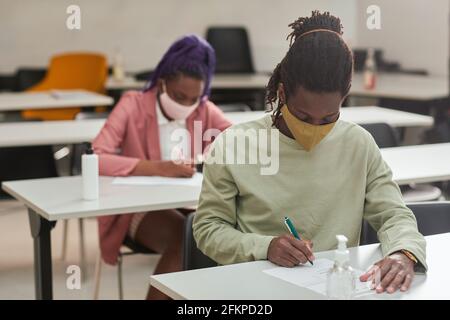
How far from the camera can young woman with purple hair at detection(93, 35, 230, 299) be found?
3137 mm

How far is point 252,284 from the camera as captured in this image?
173 cm

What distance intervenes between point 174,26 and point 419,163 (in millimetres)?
5482

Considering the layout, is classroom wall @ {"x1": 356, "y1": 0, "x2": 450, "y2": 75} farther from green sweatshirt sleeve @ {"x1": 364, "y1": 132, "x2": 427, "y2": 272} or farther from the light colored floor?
green sweatshirt sleeve @ {"x1": 364, "y1": 132, "x2": 427, "y2": 272}

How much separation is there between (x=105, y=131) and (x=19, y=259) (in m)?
1.53

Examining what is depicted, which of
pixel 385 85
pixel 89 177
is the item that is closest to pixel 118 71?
pixel 385 85

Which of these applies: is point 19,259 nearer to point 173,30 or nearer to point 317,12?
point 317,12

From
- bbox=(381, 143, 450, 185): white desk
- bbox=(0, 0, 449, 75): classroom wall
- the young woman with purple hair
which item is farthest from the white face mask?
bbox=(0, 0, 449, 75): classroom wall

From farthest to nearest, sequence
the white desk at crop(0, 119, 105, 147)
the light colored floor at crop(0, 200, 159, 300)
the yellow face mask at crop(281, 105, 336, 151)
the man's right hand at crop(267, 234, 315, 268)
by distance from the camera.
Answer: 1. the light colored floor at crop(0, 200, 159, 300)
2. the white desk at crop(0, 119, 105, 147)
3. the yellow face mask at crop(281, 105, 336, 151)
4. the man's right hand at crop(267, 234, 315, 268)

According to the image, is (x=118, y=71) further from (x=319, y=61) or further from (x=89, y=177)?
(x=319, y=61)

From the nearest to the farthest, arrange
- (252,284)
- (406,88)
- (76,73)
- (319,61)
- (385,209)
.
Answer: (252,284) < (319,61) < (385,209) < (406,88) < (76,73)

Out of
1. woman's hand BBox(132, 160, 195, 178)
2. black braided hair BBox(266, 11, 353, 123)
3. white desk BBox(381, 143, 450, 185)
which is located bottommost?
white desk BBox(381, 143, 450, 185)

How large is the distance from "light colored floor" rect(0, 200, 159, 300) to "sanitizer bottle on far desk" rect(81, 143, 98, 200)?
1.19m

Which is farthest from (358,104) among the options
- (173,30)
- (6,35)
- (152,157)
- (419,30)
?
(152,157)

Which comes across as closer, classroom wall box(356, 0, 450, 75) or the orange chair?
the orange chair
